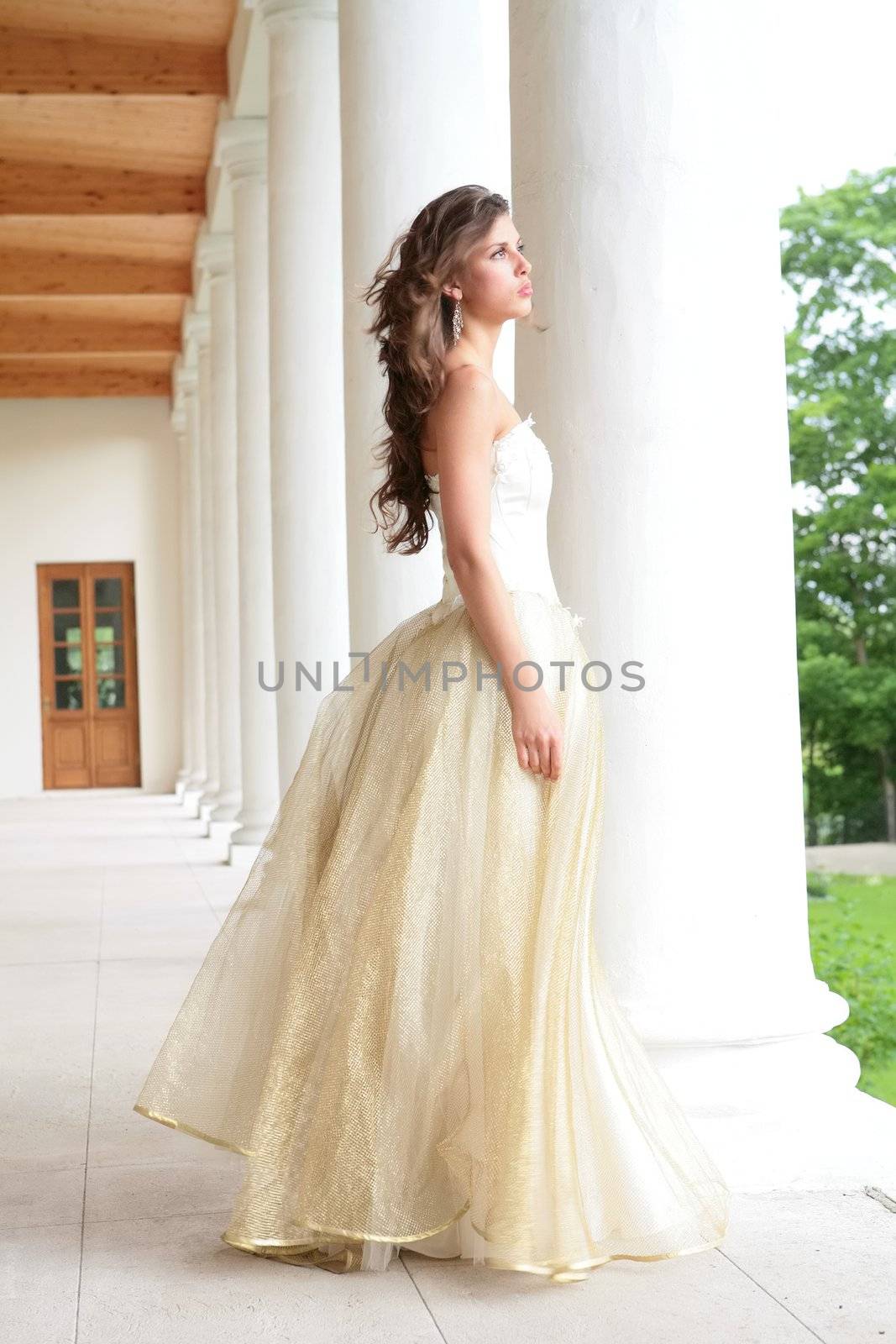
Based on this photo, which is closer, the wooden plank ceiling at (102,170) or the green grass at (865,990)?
the wooden plank ceiling at (102,170)

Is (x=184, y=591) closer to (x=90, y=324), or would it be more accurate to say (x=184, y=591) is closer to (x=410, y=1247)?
(x=90, y=324)

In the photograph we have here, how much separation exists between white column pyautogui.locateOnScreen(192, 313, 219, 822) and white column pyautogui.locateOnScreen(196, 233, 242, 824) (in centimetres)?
32

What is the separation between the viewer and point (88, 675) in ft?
76.2

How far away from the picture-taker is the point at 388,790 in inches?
128

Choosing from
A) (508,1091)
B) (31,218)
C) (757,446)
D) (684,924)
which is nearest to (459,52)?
(757,446)

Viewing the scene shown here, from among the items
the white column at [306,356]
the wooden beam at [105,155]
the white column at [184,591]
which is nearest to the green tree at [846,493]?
the white column at [184,591]

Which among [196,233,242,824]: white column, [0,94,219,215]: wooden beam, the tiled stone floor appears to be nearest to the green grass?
[196,233,242,824]: white column

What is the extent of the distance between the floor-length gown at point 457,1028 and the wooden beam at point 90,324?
16.2 metres

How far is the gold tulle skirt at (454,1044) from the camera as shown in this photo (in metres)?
3.01

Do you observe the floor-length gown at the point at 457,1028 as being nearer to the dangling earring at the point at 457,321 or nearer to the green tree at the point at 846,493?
the dangling earring at the point at 457,321

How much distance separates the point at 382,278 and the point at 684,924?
1609 mm

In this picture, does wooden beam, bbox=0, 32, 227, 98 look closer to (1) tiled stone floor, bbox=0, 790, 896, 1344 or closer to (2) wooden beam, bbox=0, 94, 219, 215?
(2) wooden beam, bbox=0, 94, 219, 215

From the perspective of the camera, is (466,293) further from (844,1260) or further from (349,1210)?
(844,1260)

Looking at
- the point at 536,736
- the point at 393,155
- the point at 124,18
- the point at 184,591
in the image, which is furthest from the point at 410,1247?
the point at 184,591
